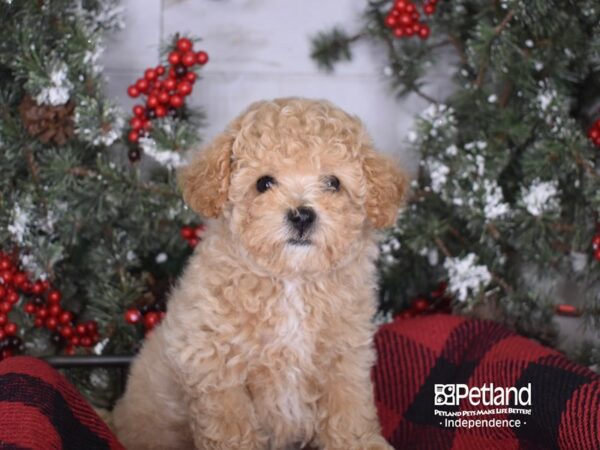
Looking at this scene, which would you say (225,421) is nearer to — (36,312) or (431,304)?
(36,312)

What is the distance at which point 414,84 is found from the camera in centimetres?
302

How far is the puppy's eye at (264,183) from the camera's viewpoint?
193cm

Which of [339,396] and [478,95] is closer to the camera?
[339,396]

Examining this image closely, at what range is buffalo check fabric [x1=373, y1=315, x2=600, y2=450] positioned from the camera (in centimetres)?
213

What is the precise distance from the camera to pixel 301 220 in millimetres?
1842

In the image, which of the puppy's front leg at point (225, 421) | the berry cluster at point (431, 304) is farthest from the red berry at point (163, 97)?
the berry cluster at point (431, 304)

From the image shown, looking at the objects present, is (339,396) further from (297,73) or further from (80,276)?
(297,73)

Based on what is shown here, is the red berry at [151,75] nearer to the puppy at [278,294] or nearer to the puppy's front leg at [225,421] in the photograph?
the puppy at [278,294]

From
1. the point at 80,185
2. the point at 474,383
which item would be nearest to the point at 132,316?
the point at 80,185

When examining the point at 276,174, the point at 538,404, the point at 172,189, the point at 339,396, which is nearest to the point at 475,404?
the point at 538,404

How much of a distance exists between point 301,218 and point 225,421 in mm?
554

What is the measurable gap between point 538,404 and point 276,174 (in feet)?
3.27

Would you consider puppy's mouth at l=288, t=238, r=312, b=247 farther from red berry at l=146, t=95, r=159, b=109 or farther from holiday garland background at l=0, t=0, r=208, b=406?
red berry at l=146, t=95, r=159, b=109

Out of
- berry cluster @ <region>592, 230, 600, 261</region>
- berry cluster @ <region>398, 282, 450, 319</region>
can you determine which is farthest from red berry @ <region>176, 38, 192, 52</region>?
berry cluster @ <region>592, 230, 600, 261</region>
